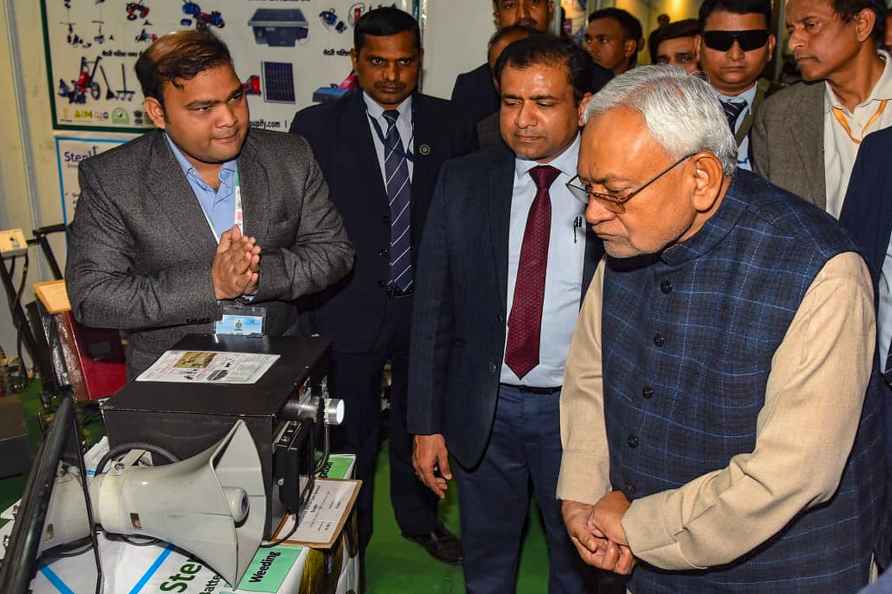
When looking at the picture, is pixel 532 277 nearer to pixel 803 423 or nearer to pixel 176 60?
pixel 803 423

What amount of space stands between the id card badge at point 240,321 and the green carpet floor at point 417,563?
1.29 meters

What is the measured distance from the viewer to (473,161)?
2.06m

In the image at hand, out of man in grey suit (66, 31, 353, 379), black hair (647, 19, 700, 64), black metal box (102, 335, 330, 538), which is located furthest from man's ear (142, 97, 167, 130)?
black hair (647, 19, 700, 64)

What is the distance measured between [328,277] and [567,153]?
2.39ft

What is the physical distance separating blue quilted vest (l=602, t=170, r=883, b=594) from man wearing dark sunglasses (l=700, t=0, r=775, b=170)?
1398 mm

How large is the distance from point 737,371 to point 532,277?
739mm

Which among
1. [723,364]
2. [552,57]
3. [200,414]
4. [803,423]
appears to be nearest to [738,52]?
[552,57]

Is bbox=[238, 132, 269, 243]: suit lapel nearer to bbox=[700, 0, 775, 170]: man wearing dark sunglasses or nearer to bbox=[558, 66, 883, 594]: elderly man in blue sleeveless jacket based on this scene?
bbox=[558, 66, 883, 594]: elderly man in blue sleeveless jacket

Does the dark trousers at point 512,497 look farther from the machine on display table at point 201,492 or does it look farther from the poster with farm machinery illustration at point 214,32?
the poster with farm machinery illustration at point 214,32

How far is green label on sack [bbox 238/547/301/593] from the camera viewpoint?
142 cm

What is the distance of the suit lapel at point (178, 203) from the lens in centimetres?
198

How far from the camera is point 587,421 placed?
65.2 inches

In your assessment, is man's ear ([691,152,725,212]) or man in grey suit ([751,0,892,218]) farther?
man in grey suit ([751,0,892,218])

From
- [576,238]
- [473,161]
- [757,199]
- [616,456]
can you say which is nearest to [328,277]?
[473,161]
